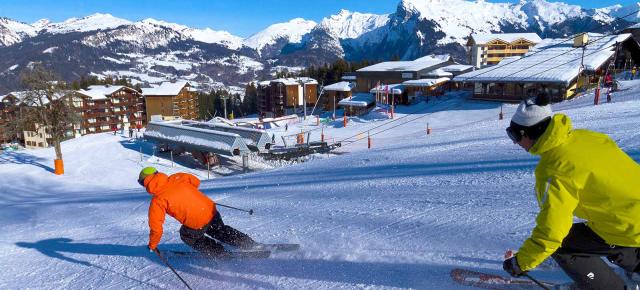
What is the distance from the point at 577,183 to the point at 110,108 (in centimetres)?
7427

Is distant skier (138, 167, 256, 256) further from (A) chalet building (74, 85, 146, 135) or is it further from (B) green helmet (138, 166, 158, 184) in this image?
(A) chalet building (74, 85, 146, 135)

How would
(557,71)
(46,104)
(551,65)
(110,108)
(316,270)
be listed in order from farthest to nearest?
(110,108)
(551,65)
(557,71)
(46,104)
(316,270)

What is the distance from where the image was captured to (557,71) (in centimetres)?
Result: 3106

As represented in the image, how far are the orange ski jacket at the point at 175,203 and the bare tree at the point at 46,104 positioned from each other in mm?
21569

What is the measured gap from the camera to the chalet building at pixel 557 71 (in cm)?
3061

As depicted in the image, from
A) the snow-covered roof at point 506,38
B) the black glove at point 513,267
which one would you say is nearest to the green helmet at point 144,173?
the black glove at point 513,267

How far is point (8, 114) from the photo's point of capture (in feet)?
202

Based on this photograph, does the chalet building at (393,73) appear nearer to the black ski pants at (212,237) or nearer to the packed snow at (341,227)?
the packed snow at (341,227)

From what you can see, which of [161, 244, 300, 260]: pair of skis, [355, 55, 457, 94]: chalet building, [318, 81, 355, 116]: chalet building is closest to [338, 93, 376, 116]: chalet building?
[355, 55, 457, 94]: chalet building

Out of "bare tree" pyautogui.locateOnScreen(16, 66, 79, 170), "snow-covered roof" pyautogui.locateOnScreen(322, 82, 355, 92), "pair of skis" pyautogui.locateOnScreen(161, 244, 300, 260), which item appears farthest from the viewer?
"snow-covered roof" pyautogui.locateOnScreen(322, 82, 355, 92)

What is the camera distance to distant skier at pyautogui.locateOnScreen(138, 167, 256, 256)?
437cm

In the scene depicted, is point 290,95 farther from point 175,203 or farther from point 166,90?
point 175,203

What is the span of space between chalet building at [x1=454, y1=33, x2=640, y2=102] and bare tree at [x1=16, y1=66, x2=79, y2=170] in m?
29.6

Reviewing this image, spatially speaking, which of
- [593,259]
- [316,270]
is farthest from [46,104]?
[593,259]
